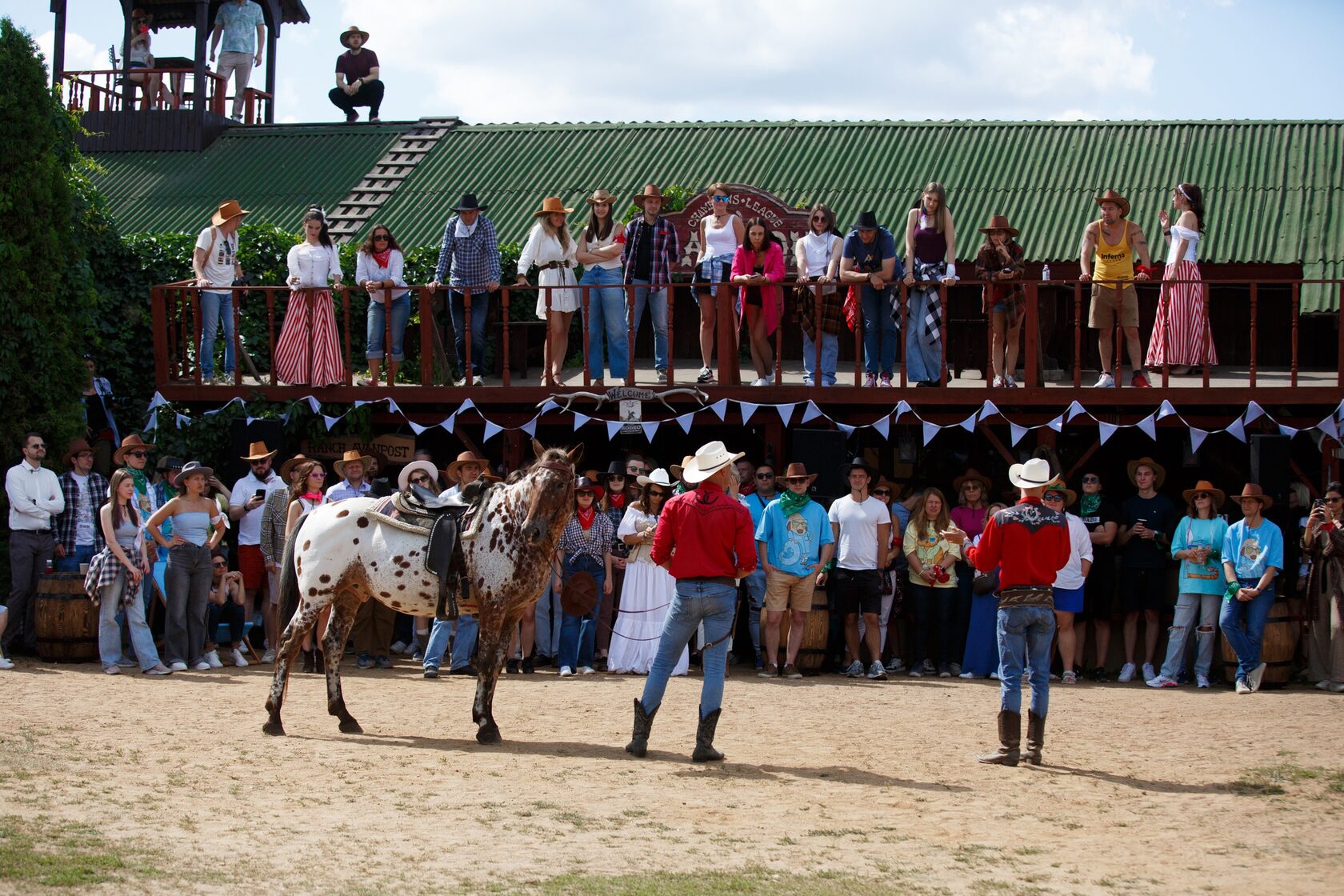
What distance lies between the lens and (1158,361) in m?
14.9

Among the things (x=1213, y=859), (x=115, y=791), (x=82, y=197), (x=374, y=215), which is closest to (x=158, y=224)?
(x=374, y=215)

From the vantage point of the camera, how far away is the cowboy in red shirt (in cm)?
984

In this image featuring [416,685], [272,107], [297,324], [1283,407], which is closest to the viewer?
[416,685]

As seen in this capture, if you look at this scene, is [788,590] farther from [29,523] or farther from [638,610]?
[29,523]

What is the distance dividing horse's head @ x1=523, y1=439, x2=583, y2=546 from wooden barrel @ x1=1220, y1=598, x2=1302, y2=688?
19.9 feet

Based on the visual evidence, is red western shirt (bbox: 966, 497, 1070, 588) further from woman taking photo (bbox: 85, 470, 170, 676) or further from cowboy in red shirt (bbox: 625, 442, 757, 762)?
woman taking photo (bbox: 85, 470, 170, 676)

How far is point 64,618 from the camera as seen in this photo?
13664 mm

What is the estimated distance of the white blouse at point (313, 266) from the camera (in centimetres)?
1605

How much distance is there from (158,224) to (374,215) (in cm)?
325

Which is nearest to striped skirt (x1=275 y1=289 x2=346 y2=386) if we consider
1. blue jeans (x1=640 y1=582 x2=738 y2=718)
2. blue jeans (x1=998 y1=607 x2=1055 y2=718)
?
blue jeans (x1=640 y1=582 x2=738 y2=718)

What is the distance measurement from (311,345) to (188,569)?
10.3 ft

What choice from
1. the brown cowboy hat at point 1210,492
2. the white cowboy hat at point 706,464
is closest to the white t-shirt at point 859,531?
the brown cowboy hat at point 1210,492

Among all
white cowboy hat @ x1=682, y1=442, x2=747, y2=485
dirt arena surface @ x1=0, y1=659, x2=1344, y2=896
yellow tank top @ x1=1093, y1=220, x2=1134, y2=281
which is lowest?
dirt arena surface @ x1=0, y1=659, x2=1344, y2=896

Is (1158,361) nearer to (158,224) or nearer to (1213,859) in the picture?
(1213,859)
